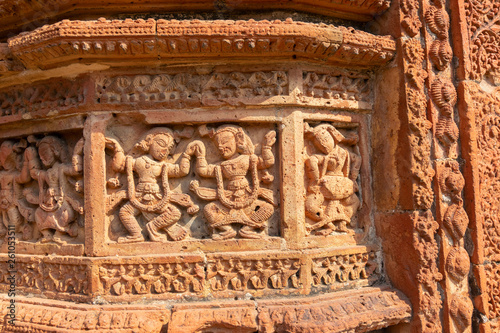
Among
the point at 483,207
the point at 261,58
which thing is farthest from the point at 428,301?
the point at 261,58

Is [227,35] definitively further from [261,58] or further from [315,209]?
[315,209]

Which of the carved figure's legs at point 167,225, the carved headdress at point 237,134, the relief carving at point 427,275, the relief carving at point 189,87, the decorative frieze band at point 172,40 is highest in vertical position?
the decorative frieze band at point 172,40

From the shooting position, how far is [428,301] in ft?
10.6

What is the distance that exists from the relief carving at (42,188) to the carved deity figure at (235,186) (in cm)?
103

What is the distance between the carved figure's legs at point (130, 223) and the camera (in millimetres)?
3119

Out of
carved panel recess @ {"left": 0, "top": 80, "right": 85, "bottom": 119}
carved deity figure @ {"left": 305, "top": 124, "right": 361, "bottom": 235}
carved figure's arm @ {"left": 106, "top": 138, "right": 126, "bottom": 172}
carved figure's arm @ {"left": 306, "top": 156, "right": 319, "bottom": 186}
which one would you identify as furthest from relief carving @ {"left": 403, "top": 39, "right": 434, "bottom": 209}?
carved panel recess @ {"left": 0, "top": 80, "right": 85, "bottom": 119}

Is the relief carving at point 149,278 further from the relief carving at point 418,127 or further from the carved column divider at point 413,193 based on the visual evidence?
the relief carving at point 418,127

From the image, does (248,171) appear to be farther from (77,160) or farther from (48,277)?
(48,277)

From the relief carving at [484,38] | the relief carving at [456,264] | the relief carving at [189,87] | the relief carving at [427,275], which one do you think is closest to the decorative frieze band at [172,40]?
the relief carving at [189,87]

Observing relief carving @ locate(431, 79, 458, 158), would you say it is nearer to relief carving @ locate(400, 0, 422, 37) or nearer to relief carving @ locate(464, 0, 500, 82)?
relief carving @ locate(464, 0, 500, 82)

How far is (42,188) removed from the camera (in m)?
3.43

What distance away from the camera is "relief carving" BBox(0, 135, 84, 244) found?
10.8ft

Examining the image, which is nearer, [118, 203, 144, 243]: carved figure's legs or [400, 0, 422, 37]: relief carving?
[118, 203, 144, 243]: carved figure's legs

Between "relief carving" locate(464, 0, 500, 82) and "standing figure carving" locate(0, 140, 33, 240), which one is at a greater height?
"relief carving" locate(464, 0, 500, 82)
